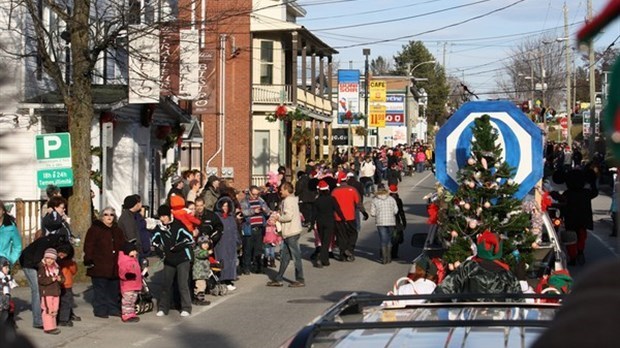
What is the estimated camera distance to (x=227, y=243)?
61.8 ft

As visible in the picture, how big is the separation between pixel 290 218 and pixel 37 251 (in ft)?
20.8

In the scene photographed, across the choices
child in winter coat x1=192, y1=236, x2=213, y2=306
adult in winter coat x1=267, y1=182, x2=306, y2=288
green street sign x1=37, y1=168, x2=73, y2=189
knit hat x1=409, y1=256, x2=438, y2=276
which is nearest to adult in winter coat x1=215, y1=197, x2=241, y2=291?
adult in winter coat x1=267, y1=182, x2=306, y2=288

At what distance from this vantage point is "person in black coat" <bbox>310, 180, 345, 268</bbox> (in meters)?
23.2

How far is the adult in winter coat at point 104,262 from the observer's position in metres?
15.4

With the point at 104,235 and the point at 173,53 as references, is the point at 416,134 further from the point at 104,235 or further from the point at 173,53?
the point at 104,235

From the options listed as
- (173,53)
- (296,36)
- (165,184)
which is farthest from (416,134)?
(173,53)

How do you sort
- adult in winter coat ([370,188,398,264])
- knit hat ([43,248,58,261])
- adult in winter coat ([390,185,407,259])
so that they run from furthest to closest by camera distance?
1. adult in winter coat ([390,185,407,259])
2. adult in winter coat ([370,188,398,264])
3. knit hat ([43,248,58,261])

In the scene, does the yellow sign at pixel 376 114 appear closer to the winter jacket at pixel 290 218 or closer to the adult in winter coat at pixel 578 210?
the adult in winter coat at pixel 578 210

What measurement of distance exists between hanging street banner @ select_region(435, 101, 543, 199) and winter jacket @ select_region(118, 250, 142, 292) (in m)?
4.61

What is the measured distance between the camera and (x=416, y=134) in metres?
106

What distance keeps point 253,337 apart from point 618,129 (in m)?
12.7

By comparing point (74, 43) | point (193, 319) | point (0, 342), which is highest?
point (74, 43)

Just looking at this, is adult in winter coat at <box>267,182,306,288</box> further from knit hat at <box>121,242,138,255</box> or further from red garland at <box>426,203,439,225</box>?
knit hat at <box>121,242,138,255</box>

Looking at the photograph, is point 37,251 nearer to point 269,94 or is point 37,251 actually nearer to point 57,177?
point 57,177
